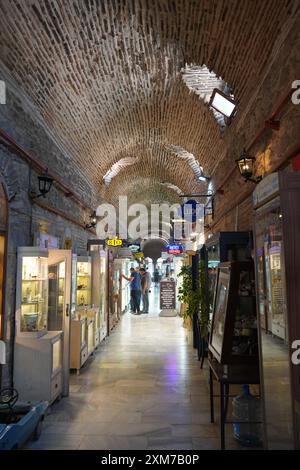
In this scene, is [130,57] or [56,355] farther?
[130,57]

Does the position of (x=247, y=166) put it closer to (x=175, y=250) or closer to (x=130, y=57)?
(x=130, y=57)

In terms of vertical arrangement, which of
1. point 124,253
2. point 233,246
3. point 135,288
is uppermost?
point 124,253

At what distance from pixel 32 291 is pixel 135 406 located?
2073mm

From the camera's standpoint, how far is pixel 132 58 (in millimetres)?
5051

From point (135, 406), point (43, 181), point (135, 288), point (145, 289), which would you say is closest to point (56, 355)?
point (135, 406)

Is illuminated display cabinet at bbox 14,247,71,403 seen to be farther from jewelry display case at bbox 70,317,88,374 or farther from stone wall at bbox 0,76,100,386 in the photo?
jewelry display case at bbox 70,317,88,374

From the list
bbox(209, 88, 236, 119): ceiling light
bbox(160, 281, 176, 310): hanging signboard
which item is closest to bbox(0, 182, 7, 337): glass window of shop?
bbox(209, 88, 236, 119): ceiling light

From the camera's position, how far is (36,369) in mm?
4137

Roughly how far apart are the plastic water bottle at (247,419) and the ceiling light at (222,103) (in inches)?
165

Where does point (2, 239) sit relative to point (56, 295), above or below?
above

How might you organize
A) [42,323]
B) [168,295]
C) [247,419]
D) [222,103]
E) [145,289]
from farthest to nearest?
[145,289]
[168,295]
[222,103]
[42,323]
[247,419]

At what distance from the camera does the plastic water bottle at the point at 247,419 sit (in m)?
3.19

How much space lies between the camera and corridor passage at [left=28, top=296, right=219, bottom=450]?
10.8 ft

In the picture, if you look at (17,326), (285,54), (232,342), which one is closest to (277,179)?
(232,342)
